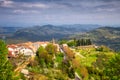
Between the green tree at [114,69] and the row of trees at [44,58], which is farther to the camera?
the row of trees at [44,58]

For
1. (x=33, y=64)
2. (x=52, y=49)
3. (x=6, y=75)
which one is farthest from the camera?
(x=52, y=49)

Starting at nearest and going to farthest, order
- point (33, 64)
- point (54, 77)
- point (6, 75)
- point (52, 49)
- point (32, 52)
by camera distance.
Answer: point (6, 75)
point (54, 77)
point (33, 64)
point (52, 49)
point (32, 52)

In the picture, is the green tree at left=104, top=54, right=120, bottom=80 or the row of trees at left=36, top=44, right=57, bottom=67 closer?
the green tree at left=104, top=54, right=120, bottom=80

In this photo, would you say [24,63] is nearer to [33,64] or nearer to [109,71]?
[33,64]

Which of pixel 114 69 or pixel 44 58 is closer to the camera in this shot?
pixel 114 69

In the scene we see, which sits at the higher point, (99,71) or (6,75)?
(6,75)

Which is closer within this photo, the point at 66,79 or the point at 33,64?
the point at 66,79

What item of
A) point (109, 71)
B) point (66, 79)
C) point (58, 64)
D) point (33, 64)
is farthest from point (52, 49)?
point (109, 71)

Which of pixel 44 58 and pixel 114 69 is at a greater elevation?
pixel 114 69

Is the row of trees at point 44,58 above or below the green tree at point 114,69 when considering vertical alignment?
below

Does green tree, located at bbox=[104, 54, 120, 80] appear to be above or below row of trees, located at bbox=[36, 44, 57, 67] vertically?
above
